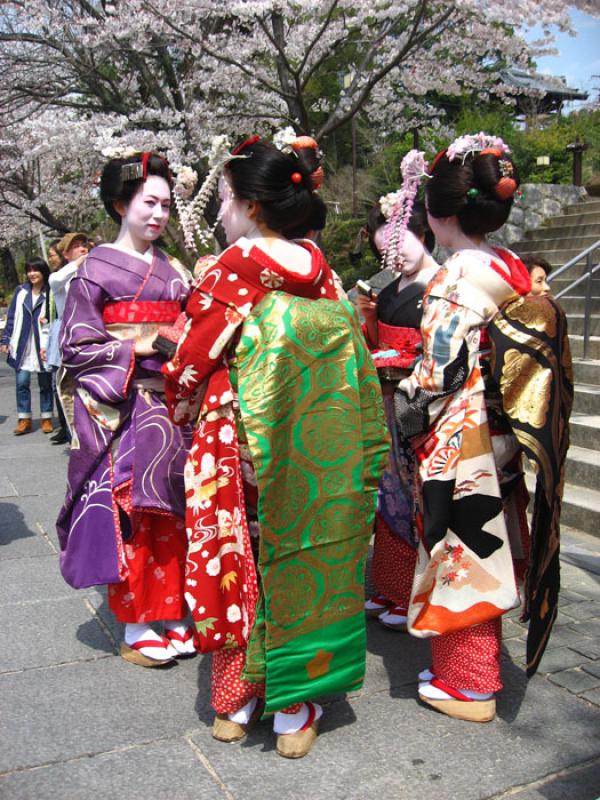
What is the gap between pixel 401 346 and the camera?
10.5 ft

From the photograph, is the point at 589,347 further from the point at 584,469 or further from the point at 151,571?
the point at 151,571

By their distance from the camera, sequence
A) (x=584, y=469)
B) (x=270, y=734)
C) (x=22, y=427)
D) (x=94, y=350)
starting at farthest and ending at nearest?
1. (x=22, y=427)
2. (x=584, y=469)
3. (x=94, y=350)
4. (x=270, y=734)

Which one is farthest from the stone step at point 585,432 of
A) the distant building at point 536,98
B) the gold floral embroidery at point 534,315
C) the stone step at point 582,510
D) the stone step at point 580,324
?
the distant building at point 536,98

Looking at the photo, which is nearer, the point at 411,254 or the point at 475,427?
the point at 475,427

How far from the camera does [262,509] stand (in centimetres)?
230

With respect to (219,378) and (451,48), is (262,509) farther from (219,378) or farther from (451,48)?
(451,48)

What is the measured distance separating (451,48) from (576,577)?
778 cm

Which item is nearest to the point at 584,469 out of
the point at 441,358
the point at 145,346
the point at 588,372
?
the point at 588,372

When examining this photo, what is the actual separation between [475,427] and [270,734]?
1.17 metres

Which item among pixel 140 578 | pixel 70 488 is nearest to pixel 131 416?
pixel 70 488

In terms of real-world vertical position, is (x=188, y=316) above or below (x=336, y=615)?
above

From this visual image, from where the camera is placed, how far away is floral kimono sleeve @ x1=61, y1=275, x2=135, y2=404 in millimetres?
2926

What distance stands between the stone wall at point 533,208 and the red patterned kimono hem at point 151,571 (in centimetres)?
856

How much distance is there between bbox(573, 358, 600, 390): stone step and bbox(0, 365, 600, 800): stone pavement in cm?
281
